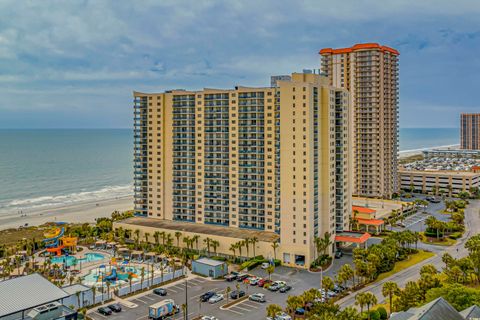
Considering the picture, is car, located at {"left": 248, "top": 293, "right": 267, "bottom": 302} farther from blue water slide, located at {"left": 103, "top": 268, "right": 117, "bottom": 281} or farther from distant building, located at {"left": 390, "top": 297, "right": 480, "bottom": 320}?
blue water slide, located at {"left": 103, "top": 268, "right": 117, "bottom": 281}

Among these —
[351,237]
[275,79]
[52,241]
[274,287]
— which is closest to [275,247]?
[274,287]

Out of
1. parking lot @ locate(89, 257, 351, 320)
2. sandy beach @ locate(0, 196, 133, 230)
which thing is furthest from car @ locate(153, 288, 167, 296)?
sandy beach @ locate(0, 196, 133, 230)

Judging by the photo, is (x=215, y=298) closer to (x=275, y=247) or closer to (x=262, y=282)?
(x=262, y=282)

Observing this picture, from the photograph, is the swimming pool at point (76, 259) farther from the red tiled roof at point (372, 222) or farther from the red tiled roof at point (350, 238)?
the red tiled roof at point (372, 222)

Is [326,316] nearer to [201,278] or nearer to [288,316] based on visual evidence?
[288,316]

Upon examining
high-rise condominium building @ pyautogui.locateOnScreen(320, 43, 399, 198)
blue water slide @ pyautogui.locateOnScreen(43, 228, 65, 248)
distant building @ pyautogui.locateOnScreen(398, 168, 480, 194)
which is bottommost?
blue water slide @ pyautogui.locateOnScreen(43, 228, 65, 248)

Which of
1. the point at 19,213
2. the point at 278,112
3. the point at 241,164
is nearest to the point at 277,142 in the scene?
the point at 278,112
